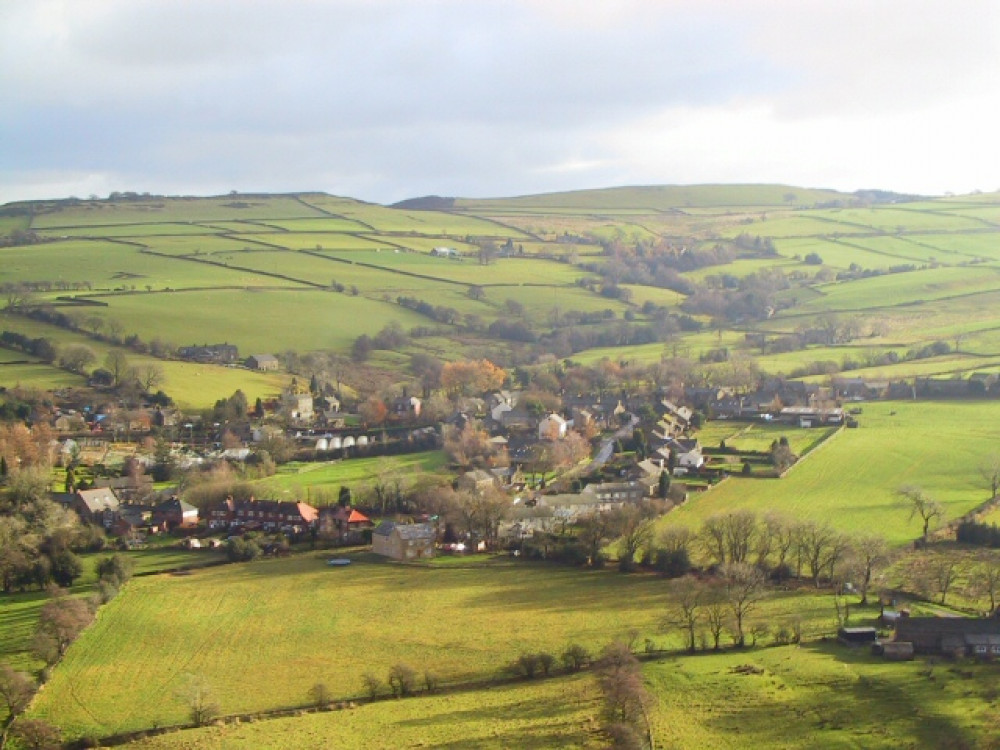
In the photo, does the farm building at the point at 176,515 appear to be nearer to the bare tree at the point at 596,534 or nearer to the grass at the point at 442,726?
the bare tree at the point at 596,534

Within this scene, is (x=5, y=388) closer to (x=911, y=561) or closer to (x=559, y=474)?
(x=559, y=474)

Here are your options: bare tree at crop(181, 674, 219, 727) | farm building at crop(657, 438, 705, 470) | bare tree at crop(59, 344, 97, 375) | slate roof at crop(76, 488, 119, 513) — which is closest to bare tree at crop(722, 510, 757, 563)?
farm building at crop(657, 438, 705, 470)

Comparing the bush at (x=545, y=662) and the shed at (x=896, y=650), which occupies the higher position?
the shed at (x=896, y=650)

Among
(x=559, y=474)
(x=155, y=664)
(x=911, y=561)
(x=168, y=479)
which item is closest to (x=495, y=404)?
(x=559, y=474)

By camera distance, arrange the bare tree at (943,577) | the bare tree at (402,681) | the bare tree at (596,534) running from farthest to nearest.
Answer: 1. the bare tree at (596,534)
2. the bare tree at (943,577)
3. the bare tree at (402,681)

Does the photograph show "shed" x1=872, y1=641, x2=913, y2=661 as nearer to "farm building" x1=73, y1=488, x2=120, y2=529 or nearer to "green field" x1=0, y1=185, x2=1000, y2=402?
"farm building" x1=73, y1=488, x2=120, y2=529

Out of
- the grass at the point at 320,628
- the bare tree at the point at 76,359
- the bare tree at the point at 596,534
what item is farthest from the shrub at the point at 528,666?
the bare tree at the point at 76,359
